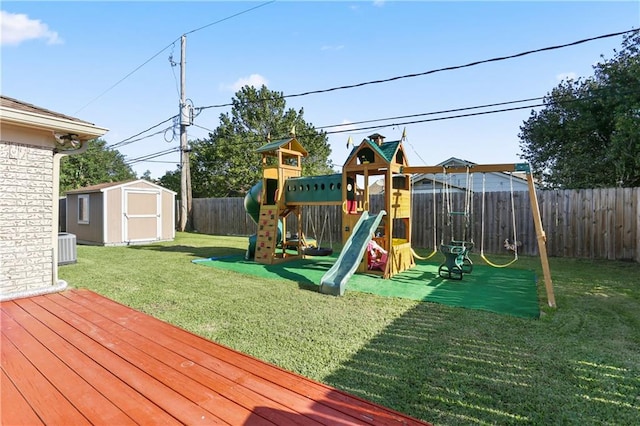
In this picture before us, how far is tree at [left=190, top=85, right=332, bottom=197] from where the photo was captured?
22.4 metres

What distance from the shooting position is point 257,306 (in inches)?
181

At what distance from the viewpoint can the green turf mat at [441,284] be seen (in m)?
4.75

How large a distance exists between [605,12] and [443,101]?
13.4 ft

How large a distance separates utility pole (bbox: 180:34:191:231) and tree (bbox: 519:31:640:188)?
51.5 feet

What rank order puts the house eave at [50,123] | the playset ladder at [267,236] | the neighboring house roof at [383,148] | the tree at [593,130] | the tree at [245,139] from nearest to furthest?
the house eave at [50,123] < the neighboring house roof at [383,148] < the playset ladder at [267,236] < the tree at [593,130] < the tree at [245,139]

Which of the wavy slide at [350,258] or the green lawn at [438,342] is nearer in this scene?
the green lawn at [438,342]

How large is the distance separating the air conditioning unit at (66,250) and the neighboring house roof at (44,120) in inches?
146

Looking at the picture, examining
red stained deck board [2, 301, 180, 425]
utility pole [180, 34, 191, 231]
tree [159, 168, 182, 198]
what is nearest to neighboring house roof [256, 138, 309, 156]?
red stained deck board [2, 301, 180, 425]

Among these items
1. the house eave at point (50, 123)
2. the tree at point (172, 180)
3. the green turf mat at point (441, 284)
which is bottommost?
the green turf mat at point (441, 284)

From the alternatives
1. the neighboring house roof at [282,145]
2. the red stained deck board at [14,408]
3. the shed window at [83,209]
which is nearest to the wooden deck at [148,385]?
the red stained deck board at [14,408]

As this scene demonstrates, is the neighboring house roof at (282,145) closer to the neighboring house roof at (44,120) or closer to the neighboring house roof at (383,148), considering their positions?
the neighboring house roof at (383,148)

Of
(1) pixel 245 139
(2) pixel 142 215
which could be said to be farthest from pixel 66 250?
(1) pixel 245 139

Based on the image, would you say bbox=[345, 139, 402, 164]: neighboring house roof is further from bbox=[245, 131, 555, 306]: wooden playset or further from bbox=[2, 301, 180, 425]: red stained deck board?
bbox=[2, 301, 180, 425]: red stained deck board

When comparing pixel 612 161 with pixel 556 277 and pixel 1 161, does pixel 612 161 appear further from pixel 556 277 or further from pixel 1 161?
pixel 1 161
